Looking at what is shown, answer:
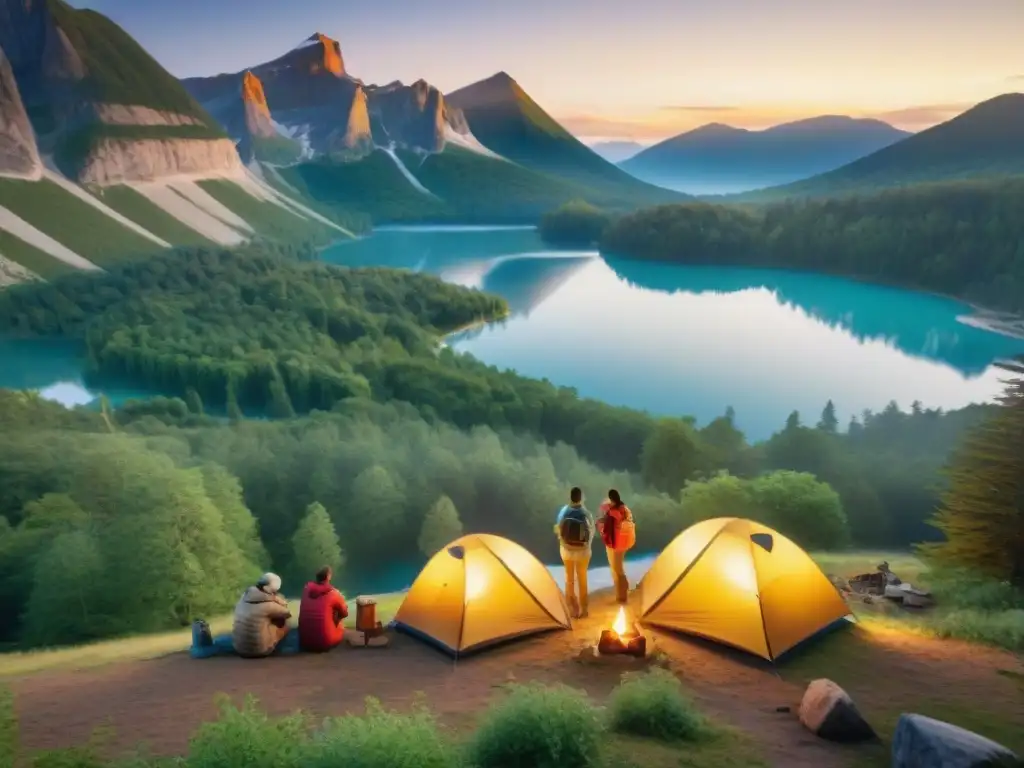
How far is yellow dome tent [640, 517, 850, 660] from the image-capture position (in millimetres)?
10688

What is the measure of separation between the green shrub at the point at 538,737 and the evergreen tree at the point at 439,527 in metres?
15.0

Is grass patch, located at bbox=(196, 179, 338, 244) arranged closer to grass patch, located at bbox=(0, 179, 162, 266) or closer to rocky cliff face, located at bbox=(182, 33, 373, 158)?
rocky cliff face, located at bbox=(182, 33, 373, 158)

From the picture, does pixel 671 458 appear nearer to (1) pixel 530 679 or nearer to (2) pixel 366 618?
(2) pixel 366 618

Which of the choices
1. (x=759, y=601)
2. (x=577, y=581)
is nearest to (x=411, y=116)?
(x=577, y=581)

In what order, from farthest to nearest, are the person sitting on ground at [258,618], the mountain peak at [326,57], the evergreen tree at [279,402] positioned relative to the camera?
the mountain peak at [326,57] → the evergreen tree at [279,402] → the person sitting on ground at [258,618]

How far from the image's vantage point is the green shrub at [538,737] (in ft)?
22.6

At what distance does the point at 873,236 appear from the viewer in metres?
75.6

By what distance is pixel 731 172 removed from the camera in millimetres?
90062

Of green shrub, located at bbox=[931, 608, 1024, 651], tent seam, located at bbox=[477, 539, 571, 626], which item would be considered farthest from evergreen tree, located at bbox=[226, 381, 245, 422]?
green shrub, located at bbox=[931, 608, 1024, 651]

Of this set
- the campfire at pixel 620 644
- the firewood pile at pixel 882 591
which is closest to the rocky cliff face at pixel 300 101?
the firewood pile at pixel 882 591

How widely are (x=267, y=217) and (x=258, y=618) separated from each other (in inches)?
3323

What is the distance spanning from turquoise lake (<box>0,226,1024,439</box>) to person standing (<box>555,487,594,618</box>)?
77.0ft

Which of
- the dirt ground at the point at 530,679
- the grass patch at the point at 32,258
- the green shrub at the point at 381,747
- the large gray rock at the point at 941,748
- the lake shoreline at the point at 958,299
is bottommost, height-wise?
the lake shoreline at the point at 958,299

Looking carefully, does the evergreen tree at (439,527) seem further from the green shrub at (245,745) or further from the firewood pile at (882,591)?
the green shrub at (245,745)
